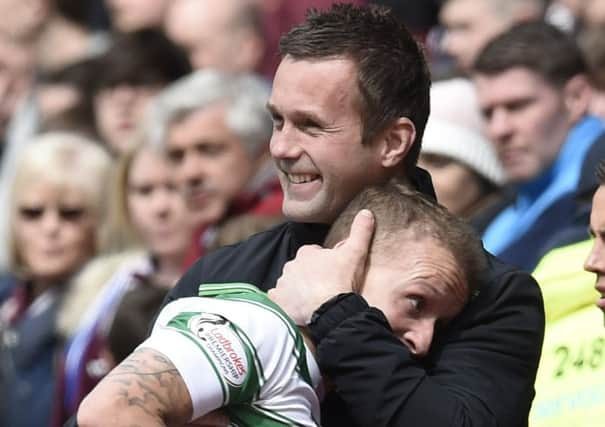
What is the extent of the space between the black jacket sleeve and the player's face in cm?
5

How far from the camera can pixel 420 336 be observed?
3879 millimetres

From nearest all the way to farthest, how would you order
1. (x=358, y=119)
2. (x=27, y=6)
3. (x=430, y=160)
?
(x=358, y=119) → (x=430, y=160) → (x=27, y=6)

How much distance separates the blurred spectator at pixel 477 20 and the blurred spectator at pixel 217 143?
4.16 feet

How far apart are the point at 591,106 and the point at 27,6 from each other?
5278 millimetres

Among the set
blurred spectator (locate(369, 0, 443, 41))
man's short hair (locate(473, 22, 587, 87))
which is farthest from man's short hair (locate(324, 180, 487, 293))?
blurred spectator (locate(369, 0, 443, 41))

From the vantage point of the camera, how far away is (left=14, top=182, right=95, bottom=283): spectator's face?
27.5ft

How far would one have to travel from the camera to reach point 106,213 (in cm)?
840

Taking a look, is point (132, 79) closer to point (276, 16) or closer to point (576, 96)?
point (276, 16)

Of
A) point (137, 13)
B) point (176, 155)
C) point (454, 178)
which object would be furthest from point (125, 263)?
point (137, 13)

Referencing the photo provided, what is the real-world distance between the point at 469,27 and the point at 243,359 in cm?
546

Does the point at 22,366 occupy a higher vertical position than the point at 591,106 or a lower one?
lower

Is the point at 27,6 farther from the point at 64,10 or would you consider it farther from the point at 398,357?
the point at 398,357

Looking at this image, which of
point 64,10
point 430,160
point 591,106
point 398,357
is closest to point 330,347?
point 398,357

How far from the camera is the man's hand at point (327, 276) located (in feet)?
12.8
